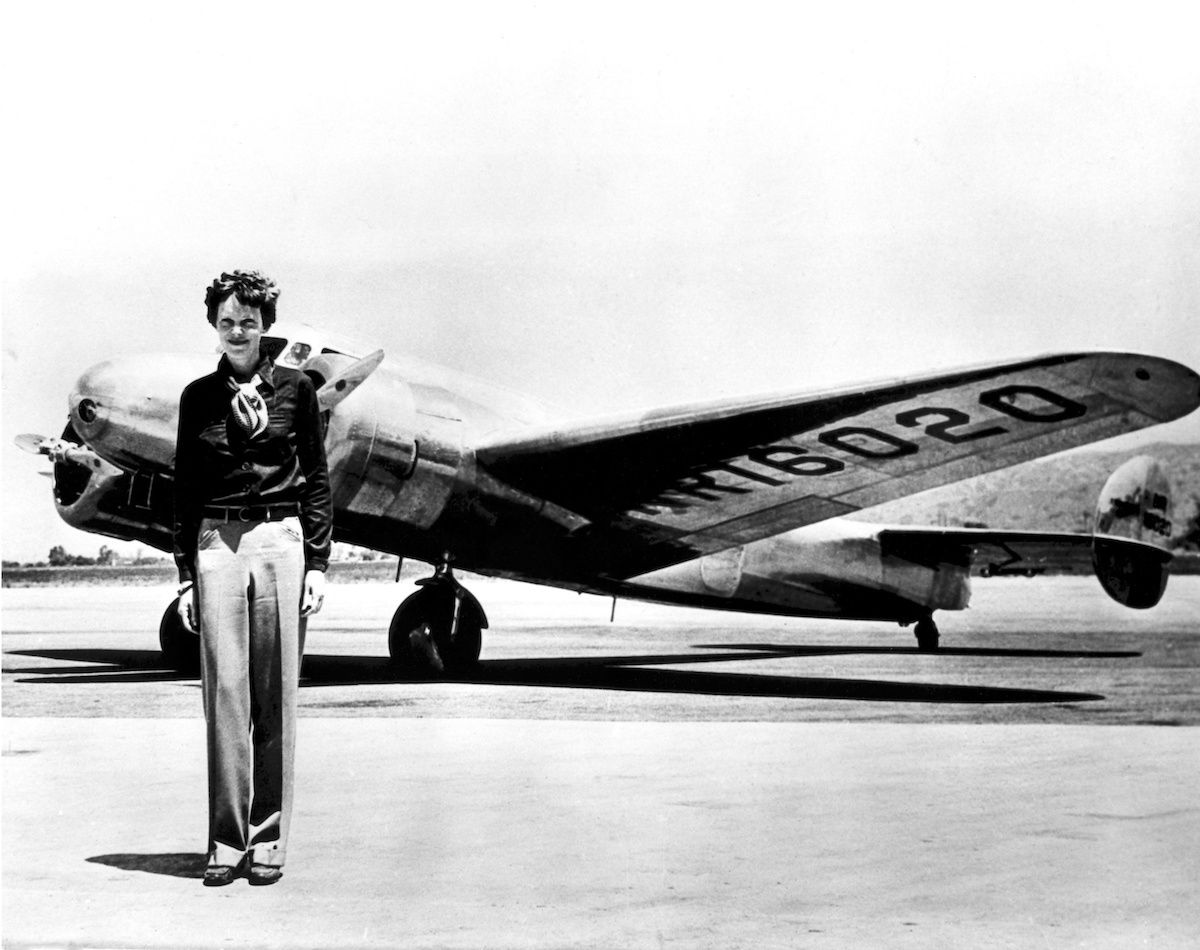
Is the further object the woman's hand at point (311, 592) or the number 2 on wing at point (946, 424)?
the number 2 on wing at point (946, 424)

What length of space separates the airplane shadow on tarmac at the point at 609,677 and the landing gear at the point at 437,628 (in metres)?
0.16

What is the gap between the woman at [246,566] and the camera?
13.5 ft

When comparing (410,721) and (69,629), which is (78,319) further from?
(69,629)

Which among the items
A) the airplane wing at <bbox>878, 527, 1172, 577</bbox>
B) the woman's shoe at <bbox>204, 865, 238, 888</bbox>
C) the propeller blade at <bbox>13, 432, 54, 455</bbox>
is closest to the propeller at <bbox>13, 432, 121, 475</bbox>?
the propeller blade at <bbox>13, 432, 54, 455</bbox>

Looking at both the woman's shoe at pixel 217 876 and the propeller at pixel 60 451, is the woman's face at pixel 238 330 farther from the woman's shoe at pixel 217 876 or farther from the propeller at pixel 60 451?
the propeller at pixel 60 451

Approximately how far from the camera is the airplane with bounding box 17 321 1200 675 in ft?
23.7

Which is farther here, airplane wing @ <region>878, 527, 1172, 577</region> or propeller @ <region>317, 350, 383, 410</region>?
airplane wing @ <region>878, 527, 1172, 577</region>

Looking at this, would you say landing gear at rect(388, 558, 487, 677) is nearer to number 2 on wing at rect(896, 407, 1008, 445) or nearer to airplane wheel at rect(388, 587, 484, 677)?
airplane wheel at rect(388, 587, 484, 677)

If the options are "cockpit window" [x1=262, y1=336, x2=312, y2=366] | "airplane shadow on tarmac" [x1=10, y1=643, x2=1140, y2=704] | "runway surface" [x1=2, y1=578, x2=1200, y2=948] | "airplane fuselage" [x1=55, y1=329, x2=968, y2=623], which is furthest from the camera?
"airplane shadow on tarmac" [x1=10, y1=643, x2=1140, y2=704]

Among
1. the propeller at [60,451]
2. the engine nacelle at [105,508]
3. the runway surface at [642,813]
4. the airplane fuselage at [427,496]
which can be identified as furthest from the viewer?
the engine nacelle at [105,508]

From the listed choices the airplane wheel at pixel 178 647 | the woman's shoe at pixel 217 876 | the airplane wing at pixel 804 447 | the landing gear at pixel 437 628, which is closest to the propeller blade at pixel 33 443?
the airplane wheel at pixel 178 647

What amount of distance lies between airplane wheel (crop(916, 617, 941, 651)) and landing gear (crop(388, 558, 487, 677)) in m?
5.28

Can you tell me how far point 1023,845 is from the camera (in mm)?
4578

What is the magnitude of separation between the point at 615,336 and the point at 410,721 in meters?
2.64
